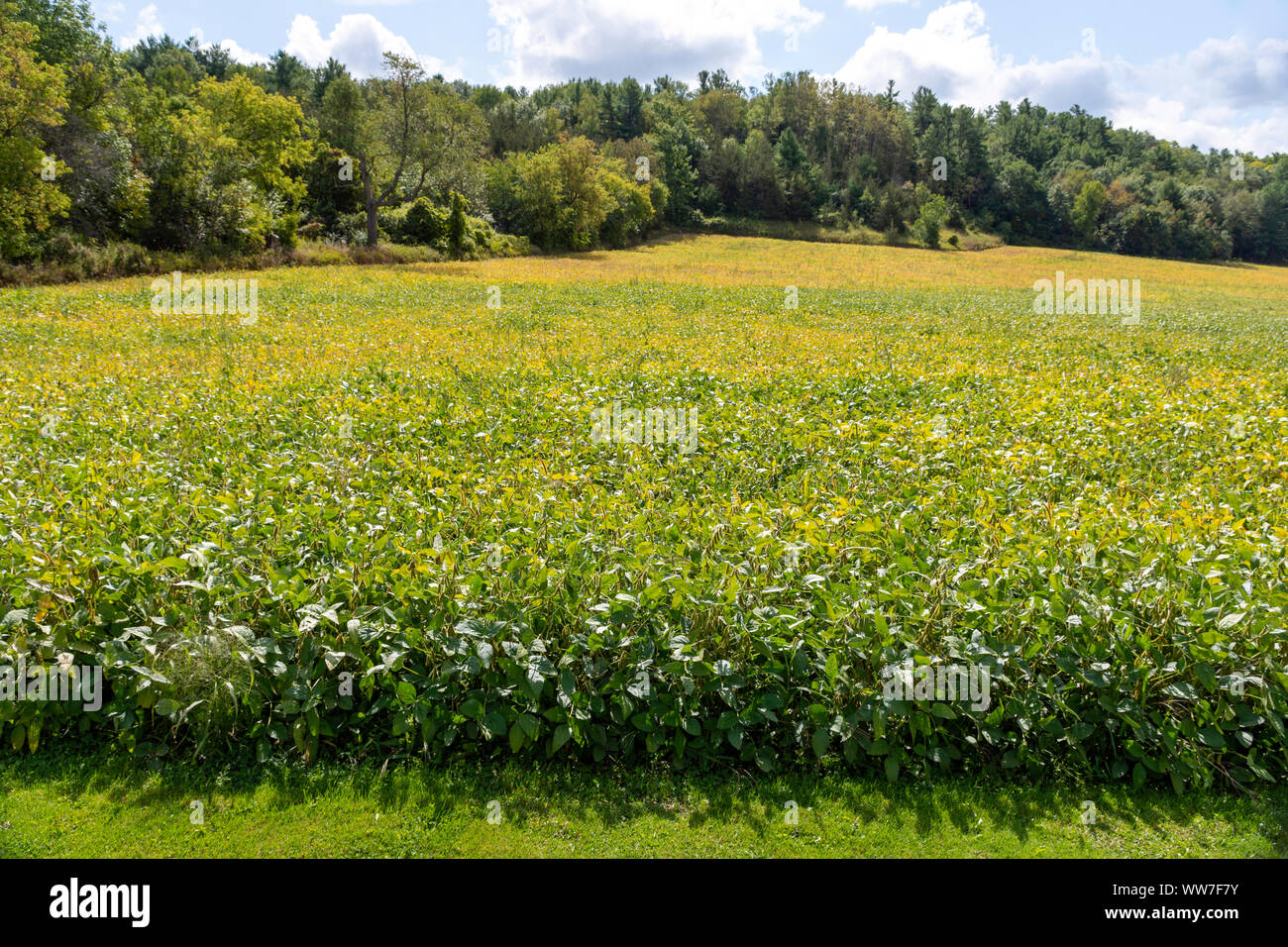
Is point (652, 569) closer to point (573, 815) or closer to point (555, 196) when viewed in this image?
point (573, 815)

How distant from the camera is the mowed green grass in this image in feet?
14.0

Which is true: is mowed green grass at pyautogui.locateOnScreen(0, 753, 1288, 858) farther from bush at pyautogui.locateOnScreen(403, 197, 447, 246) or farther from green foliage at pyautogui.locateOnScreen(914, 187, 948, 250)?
green foliage at pyautogui.locateOnScreen(914, 187, 948, 250)

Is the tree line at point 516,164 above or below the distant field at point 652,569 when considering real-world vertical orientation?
above

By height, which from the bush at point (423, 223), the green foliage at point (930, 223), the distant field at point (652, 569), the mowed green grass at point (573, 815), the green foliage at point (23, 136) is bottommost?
the mowed green grass at point (573, 815)

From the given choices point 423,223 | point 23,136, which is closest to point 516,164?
point 423,223

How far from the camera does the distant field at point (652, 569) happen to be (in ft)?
16.4

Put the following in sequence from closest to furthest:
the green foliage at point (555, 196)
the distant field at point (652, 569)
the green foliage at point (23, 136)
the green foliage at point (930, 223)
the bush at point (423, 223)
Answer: the distant field at point (652, 569), the green foliage at point (23, 136), the bush at point (423, 223), the green foliage at point (555, 196), the green foliage at point (930, 223)

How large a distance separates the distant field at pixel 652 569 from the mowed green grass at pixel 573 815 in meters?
0.23

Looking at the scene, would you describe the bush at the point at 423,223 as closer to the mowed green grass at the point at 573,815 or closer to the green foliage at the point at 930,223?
A: the mowed green grass at the point at 573,815

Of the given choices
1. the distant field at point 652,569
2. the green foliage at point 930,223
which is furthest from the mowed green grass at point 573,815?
the green foliage at point 930,223

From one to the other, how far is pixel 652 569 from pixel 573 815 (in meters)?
1.98

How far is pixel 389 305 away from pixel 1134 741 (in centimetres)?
2536
